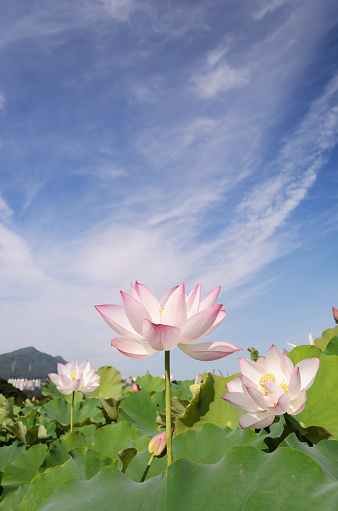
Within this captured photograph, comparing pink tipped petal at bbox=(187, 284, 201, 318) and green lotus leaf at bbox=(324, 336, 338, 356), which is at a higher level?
pink tipped petal at bbox=(187, 284, 201, 318)

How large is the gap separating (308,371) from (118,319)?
0.70 meters

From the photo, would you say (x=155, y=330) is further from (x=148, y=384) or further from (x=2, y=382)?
(x=2, y=382)

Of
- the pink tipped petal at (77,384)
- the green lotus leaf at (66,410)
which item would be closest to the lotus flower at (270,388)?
the pink tipped petal at (77,384)

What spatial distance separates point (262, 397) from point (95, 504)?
26.9 inches

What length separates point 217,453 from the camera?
1.17 metres

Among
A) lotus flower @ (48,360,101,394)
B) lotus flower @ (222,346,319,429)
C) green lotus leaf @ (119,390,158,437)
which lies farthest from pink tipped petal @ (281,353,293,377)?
lotus flower @ (48,360,101,394)

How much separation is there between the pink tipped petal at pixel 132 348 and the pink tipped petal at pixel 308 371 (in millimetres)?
580

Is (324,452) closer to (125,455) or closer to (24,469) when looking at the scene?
(125,455)

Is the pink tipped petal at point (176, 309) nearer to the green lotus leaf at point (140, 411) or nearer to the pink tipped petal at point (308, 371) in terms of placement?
the pink tipped petal at point (308, 371)

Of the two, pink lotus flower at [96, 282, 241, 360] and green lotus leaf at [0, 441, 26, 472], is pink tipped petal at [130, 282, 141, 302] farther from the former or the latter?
green lotus leaf at [0, 441, 26, 472]

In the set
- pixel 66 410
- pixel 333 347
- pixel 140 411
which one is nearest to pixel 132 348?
pixel 333 347

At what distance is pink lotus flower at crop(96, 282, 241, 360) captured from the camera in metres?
0.97

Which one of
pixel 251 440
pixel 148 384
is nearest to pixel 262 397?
pixel 251 440

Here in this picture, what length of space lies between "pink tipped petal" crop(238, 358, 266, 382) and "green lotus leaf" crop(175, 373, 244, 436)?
0.84ft
